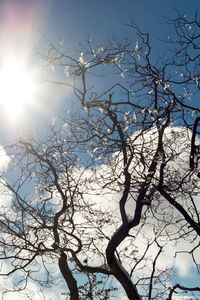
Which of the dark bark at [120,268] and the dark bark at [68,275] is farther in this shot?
the dark bark at [68,275]

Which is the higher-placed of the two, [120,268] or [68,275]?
[68,275]

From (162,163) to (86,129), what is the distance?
84.9 inches

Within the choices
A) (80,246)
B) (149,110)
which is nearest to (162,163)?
(149,110)

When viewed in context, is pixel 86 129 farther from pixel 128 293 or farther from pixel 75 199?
pixel 128 293

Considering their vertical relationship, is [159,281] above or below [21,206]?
below

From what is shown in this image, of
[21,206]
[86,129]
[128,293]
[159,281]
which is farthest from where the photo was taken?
[159,281]

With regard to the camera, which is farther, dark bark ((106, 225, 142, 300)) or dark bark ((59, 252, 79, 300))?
dark bark ((59, 252, 79, 300))

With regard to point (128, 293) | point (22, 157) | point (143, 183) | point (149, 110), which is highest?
point (22, 157)

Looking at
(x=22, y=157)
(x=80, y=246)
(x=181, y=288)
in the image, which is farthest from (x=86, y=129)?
(x=181, y=288)

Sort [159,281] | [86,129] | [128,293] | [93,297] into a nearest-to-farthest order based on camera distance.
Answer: [128,293], [86,129], [159,281], [93,297]

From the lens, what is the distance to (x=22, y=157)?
9.57 meters

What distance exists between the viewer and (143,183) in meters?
7.32

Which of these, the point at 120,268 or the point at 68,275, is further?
the point at 68,275

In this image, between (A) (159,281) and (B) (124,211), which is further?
(A) (159,281)
